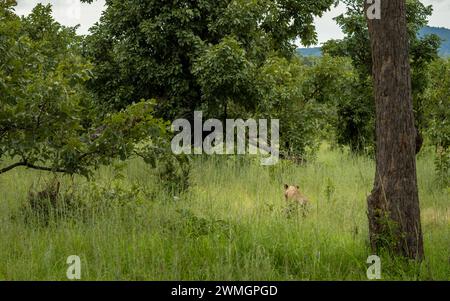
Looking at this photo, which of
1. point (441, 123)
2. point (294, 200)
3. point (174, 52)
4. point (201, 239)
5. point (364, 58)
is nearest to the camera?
point (201, 239)

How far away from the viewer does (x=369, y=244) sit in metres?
6.13

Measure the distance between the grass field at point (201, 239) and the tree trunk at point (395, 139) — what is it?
10.2 inches

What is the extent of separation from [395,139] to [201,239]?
8.14 ft

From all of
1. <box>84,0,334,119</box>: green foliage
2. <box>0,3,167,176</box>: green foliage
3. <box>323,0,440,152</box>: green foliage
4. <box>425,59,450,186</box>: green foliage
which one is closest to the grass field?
<box>0,3,167,176</box>: green foliage

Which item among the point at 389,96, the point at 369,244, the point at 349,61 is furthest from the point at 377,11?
the point at 349,61

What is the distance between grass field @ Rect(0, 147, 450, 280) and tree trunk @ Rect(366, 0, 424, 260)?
26cm

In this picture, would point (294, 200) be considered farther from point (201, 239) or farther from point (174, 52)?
point (174, 52)

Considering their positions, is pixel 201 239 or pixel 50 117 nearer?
pixel 201 239

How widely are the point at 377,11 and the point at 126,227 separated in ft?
13.3

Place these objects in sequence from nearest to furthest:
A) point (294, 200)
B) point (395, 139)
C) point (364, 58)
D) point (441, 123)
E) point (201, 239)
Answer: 1. point (395, 139)
2. point (201, 239)
3. point (294, 200)
4. point (441, 123)
5. point (364, 58)

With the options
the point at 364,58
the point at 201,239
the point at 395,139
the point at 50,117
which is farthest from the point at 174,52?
the point at 395,139

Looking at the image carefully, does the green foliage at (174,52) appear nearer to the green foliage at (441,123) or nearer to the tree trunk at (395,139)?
the green foliage at (441,123)

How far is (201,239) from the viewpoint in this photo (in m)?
6.22
